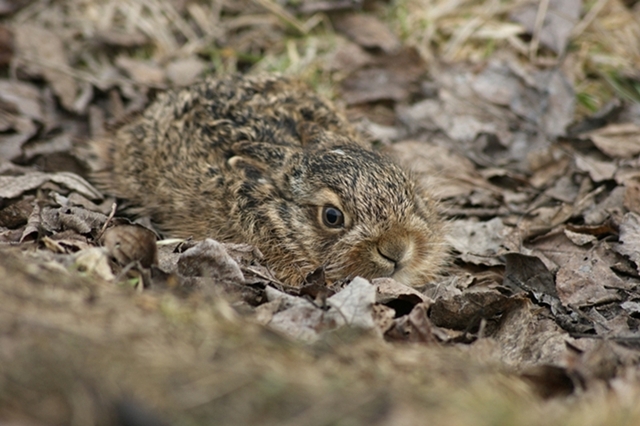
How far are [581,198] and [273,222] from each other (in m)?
2.98

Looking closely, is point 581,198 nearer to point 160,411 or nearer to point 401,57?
point 401,57

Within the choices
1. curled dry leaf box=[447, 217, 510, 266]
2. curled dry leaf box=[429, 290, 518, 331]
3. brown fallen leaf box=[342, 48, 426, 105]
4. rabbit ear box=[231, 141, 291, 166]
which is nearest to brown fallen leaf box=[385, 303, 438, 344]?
curled dry leaf box=[429, 290, 518, 331]

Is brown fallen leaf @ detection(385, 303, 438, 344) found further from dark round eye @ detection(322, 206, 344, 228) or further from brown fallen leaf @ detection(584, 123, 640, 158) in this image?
brown fallen leaf @ detection(584, 123, 640, 158)

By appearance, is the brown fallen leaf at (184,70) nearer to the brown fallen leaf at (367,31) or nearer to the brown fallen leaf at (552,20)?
the brown fallen leaf at (367,31)

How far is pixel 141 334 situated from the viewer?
10.8 ft

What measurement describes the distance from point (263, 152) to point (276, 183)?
1.17 feet

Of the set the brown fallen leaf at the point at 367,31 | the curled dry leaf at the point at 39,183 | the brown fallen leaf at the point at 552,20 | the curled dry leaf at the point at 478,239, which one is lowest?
the curled dry leaf at the point at 39,183

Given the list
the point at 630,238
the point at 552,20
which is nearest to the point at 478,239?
the point at 630,238

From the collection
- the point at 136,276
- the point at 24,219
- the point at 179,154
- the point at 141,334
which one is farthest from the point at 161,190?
the point at 141,334

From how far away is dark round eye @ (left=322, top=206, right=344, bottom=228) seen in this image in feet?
18.5

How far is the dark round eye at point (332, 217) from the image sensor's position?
565cm

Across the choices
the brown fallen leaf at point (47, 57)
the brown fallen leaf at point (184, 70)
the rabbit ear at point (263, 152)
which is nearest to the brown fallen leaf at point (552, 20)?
the brown fallen leaf at point (184, 70)

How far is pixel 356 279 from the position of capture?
4.93 m

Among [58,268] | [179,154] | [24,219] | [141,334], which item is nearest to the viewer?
[141,334]
